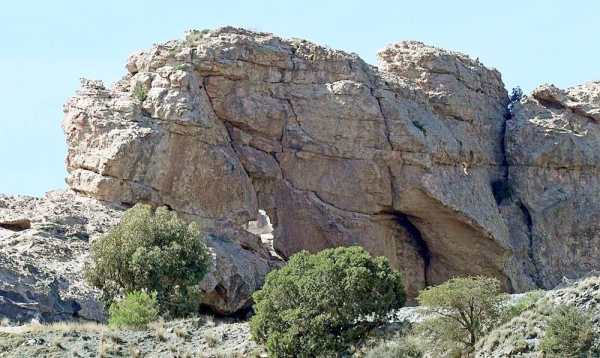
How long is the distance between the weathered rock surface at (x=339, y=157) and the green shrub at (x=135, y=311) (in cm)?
1120

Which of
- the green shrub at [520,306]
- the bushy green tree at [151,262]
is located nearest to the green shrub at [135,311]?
the bushy green tree at [151,262]

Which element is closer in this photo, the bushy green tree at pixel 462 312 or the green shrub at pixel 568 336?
the green shrub at pixel 568 336

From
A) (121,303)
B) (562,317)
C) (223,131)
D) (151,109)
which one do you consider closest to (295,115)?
(223,131)

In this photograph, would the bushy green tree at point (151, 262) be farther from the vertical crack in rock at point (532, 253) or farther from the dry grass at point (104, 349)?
the vertical crack in rock at point (532, 253)

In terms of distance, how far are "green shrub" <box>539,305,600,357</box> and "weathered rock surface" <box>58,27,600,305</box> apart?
23303 mm

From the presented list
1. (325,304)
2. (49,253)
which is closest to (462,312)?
(325,304)

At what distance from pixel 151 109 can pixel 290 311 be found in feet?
66.8

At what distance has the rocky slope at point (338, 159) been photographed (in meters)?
58.2

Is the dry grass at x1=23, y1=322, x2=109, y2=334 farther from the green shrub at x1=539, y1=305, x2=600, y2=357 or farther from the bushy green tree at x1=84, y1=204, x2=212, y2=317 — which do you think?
the green shrub at x1=539, y1=305, x2=600, y2=357

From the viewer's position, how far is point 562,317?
35.0 metres

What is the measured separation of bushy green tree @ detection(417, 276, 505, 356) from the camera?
38844mm

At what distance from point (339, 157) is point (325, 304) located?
22145 millimetres

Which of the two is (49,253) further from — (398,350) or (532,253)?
(532,253)

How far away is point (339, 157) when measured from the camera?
62.7m
